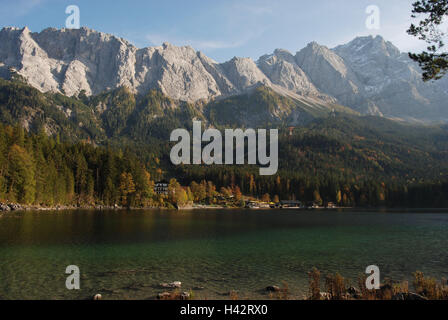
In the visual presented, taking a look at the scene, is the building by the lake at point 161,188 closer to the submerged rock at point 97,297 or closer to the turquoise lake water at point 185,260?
the turquoise lake water at point 185,260

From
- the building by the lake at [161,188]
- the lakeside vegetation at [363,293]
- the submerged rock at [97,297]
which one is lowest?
the submerged rock at [97,297]

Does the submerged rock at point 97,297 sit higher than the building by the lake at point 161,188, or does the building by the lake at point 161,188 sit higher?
the building by the lake at point 161,188

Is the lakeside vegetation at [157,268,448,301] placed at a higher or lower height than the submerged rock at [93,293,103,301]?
higher

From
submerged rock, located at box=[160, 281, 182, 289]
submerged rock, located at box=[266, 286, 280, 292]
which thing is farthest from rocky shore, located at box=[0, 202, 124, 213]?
submerged rock, located at box=[266, 286, 280, 292]

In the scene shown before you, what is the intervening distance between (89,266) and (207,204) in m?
162

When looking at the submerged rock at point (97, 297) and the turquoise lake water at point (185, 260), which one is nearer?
the submerged rock at point (97, 297)

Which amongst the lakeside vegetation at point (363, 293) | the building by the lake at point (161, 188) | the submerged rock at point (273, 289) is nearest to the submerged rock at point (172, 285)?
the lakeside vegetation at point (363, 293)

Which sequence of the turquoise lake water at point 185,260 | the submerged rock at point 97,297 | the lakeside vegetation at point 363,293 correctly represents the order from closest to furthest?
the lakeside vegetation at point 363,293 < the submerged rock at point 97,297 < the turquoise lake water at point 185,260

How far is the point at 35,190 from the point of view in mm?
98688

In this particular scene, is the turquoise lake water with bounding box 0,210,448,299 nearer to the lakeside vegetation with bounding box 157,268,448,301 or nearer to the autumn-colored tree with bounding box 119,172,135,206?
the lakeside vegetation with bounding box 157,268,448,301

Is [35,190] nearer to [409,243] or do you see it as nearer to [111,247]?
[111,247]

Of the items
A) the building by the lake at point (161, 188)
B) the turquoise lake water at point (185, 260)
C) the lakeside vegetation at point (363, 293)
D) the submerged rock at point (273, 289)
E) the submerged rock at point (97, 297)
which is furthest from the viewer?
the building by the lake at point (161, 188)

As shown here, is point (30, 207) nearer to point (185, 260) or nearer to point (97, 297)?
point (185, 260)
